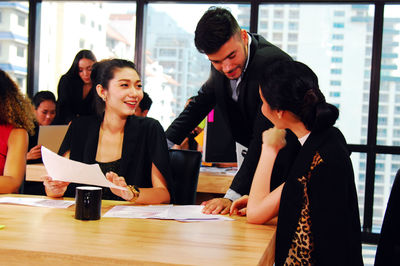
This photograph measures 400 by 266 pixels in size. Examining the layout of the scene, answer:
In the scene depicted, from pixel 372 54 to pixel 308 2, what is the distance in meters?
0.87

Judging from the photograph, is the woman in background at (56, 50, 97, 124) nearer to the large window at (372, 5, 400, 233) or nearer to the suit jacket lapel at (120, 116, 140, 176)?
the suit jacket lapel at (120, 116, 140, 176)

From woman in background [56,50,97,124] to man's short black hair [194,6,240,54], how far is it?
2254mm

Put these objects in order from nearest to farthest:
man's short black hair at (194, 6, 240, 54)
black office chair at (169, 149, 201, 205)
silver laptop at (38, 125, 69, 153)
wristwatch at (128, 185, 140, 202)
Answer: wristwatch at (128, 185, 140, 202), man's short black hair at (194, 6, 240, 54), black office chair at (169, 149, 201, 205), silver laptop at (38, 125, 69, 153)

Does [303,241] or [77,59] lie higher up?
[77,59]

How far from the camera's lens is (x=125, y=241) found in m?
1.27

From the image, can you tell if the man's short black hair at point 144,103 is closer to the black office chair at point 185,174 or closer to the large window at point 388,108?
the black office chair at point 185,174

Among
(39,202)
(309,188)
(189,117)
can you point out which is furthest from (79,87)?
(309,188)

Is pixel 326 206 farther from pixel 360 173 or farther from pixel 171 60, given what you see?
pixel 171 60

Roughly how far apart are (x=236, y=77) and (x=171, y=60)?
3389 mm

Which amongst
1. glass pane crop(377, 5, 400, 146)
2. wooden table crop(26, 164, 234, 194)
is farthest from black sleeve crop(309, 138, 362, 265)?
glass pane crop(377, 5, 400, 146)

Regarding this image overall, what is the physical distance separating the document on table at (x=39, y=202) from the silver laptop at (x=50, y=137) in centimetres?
155

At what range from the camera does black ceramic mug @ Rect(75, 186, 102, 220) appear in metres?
1.51

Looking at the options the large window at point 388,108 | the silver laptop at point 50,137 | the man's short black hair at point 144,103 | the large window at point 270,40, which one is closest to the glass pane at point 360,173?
the large window at point 270,40

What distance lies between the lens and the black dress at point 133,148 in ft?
7.41
